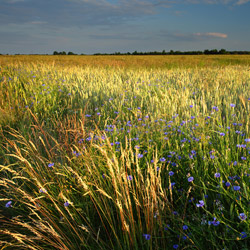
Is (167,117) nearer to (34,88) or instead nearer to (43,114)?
(43,114)

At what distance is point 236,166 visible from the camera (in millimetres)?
1927

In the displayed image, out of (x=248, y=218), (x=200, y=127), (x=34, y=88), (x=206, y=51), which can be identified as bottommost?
(x=248, y=218)

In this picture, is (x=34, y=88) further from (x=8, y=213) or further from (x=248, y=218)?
(x=248, y=218)

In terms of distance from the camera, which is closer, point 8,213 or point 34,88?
point 8,213

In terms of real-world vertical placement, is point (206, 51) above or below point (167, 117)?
above

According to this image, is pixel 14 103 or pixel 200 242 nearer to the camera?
pixel 200 242

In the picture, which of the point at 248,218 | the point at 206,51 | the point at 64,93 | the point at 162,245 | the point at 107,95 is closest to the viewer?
the point at 248,218

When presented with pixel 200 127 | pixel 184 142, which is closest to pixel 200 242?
pixel 184 142

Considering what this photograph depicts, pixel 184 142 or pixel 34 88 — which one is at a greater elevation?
pixel 34 88

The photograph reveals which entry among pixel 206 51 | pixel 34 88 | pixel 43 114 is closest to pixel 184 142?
pixel 43 114

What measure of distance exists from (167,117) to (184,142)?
32.9 inches

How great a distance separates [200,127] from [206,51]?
160 feet

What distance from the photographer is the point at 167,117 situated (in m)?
3.13

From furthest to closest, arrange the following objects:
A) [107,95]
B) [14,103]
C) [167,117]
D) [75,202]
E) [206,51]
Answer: [206,51] < [14,103] < [107,95] < [167,117] < [75,202]
